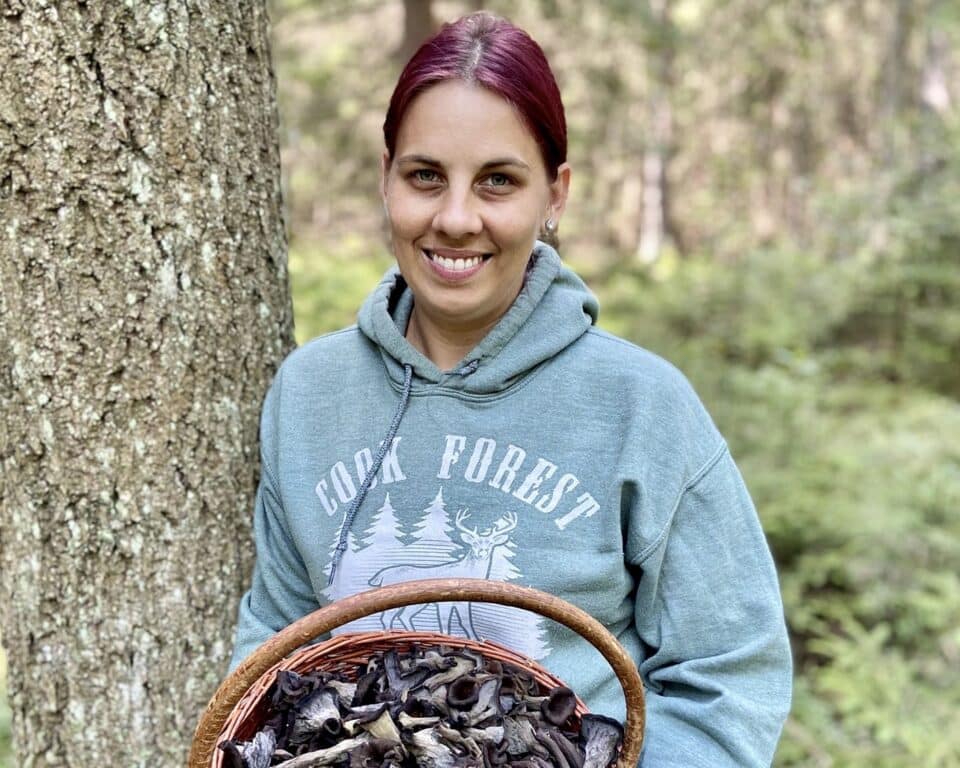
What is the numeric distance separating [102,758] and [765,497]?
181 inches

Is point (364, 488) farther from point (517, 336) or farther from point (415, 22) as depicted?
point (415, 22)

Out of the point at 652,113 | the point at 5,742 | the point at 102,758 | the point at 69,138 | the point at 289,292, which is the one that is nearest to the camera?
the point at 69,138

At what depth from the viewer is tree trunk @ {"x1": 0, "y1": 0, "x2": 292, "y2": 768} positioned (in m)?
1.89

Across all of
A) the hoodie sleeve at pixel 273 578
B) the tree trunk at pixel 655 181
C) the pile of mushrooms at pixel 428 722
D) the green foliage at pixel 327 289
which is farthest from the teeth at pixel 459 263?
the tree trunk at pixel 655 181

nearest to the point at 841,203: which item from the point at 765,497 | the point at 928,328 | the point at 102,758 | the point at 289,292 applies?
the point at 928,328

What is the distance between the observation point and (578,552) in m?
1.77

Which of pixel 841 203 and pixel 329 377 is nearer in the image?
pixel 329 377

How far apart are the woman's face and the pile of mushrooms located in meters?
0.70

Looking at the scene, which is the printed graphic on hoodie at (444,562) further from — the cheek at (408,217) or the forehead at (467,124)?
the forehead at (467,124)

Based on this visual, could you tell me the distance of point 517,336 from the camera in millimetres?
1883

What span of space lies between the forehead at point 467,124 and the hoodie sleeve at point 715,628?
74 centimetres

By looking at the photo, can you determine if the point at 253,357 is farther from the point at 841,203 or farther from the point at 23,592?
the point at 841,203

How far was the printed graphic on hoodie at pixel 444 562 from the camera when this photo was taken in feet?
5.95

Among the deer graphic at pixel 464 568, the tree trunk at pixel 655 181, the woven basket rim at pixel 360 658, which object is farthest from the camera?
the tree trunk at pixel 655 181
